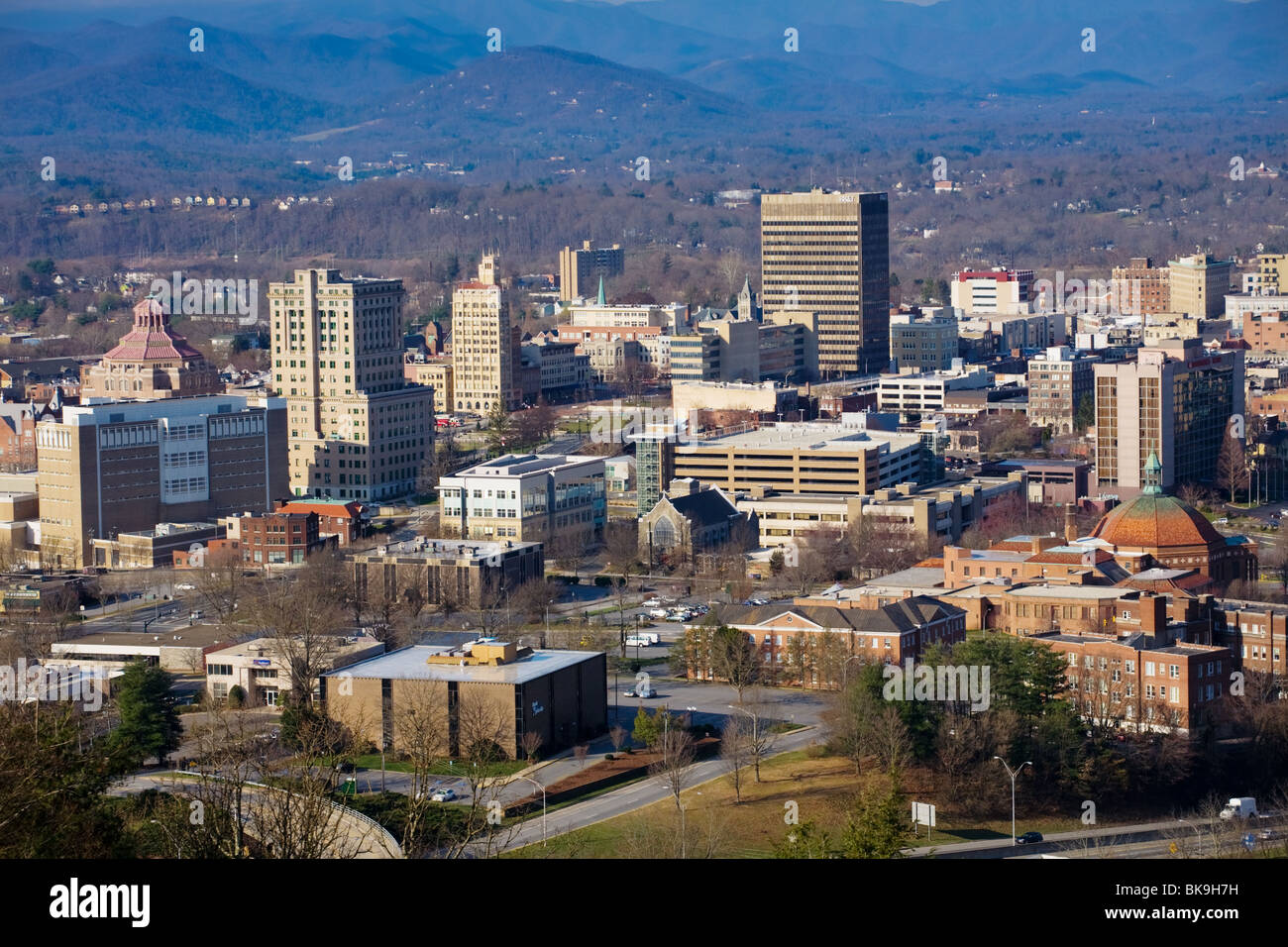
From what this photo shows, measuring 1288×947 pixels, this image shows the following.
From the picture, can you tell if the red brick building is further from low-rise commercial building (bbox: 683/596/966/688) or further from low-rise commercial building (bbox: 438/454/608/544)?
low-rise commercial building (bbox: 683/596/966/688)

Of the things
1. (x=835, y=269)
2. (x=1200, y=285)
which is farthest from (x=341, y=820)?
(x=1200, y=285)

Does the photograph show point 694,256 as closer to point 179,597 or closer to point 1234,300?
point 1234,300

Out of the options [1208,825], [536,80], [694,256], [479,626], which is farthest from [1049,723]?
[536,80]

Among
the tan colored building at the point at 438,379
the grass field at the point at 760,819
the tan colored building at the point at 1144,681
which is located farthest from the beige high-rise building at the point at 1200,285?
the grass field at the point at 760,819

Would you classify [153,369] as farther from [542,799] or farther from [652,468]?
[542,799]

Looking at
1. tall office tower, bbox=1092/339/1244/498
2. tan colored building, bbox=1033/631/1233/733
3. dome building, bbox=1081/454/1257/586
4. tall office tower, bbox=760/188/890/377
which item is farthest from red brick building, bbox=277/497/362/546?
tall office tower, bbox=760/188/890/377
